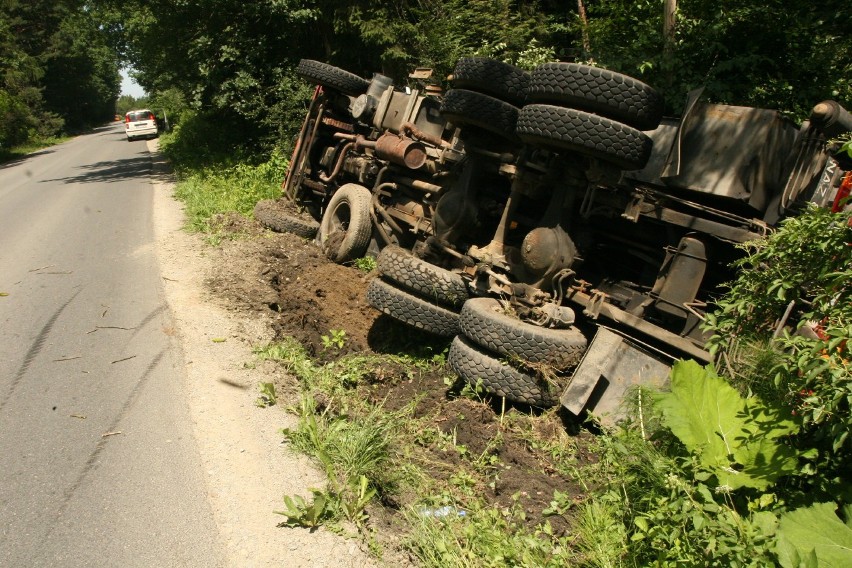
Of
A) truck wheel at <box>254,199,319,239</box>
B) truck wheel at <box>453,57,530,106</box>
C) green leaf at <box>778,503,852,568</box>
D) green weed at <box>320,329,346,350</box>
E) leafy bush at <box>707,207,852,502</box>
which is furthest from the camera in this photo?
truck wheel at <box>254,199,319,239</box>

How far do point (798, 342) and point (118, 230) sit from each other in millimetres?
9463

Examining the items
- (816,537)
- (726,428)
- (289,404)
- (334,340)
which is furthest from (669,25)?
(816,537)

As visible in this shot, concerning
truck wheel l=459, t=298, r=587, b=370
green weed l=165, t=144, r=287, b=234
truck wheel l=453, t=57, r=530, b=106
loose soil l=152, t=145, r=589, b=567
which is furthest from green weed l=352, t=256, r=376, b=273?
truck wheel l=459, t=298, r=587, b=370

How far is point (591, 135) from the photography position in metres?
3.95

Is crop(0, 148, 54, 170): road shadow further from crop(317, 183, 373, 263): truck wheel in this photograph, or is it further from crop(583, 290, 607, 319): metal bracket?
crop(583, 290, 607, 319): metal bracket

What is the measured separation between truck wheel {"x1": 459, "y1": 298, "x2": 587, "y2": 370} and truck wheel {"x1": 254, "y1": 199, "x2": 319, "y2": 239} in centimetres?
484

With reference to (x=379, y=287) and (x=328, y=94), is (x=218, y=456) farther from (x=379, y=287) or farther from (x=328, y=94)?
(x=328, y=94)

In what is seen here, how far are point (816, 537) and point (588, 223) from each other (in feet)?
10.3

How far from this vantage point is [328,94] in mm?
9031

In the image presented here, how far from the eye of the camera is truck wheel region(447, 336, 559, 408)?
4246 mm

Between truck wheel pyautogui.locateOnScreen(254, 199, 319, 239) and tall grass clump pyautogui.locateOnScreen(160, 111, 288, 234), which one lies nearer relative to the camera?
truck wheel pyautogui.locateOnScreen(254, 199, 319, 239)

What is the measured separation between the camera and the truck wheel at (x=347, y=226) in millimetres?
7473

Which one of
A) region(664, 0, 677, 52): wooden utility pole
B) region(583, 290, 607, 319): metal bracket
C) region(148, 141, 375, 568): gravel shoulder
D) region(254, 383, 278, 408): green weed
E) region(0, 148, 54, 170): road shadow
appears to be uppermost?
region(664, 0, 677, 52): wooden utility pole

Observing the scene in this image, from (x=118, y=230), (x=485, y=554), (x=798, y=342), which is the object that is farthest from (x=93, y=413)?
(x=118, y=230)
